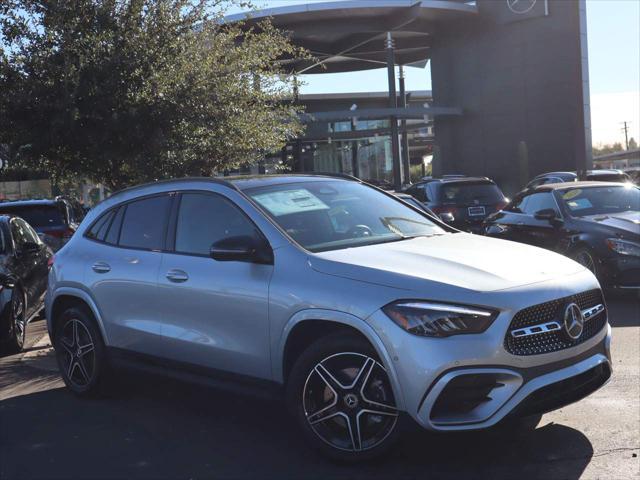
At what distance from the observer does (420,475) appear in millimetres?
4023

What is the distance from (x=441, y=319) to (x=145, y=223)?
2.82m

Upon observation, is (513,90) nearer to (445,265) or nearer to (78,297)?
(78,297)

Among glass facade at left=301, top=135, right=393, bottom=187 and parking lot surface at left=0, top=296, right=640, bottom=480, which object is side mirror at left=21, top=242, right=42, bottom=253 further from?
glass facade at left=301, top=135, right=393, bottom=187

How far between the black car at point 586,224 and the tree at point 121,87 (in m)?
4.53

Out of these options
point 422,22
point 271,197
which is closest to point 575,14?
point 422,22

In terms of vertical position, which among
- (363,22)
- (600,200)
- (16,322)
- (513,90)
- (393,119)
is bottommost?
(16,322)

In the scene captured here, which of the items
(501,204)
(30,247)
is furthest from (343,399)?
(501,204)

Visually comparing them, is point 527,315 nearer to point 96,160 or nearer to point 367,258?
point 367,258

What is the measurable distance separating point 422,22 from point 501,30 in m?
4.29

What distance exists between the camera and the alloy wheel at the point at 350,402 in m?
3.96

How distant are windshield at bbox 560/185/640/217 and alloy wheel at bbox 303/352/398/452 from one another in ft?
22.9

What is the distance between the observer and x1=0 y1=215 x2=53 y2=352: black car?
792 centimetres

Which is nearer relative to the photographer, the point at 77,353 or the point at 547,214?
the point at 77,353

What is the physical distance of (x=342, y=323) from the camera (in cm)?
403
